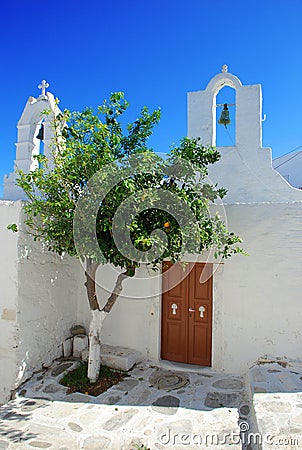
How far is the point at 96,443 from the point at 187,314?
120 inches

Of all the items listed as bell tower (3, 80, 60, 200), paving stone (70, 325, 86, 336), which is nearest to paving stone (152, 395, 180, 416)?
paving stone (70, 325, 86, 336)

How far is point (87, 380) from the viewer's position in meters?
5.85

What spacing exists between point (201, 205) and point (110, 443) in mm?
3422

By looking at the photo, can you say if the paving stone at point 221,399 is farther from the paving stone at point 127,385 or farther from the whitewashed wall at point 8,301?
the whitewashed wall at point 8,301

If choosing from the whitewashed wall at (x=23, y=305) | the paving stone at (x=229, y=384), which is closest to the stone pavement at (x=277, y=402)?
the paving stone at (x=229, y=384)

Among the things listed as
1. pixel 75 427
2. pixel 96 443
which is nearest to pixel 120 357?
pixel 75 427

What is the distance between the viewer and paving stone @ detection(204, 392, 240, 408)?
509 cm

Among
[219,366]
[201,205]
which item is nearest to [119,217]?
[201,205]

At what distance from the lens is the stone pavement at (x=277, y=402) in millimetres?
3699

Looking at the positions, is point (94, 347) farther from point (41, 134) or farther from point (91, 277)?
point (41, 134)

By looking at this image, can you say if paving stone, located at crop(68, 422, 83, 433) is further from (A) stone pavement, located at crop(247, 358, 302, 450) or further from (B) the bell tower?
(B) the bell tower

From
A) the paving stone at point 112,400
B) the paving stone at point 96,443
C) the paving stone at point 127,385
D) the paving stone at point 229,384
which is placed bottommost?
the paving stone at point 96,443

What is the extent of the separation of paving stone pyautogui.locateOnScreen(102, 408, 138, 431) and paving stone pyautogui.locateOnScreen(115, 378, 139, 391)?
0.70 meters

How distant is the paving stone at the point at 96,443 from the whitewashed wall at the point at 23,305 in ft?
6.90
